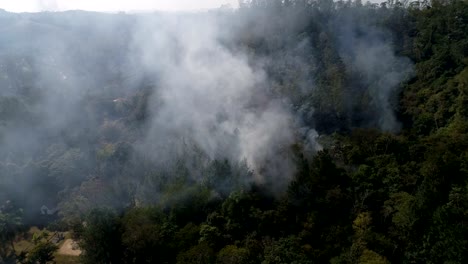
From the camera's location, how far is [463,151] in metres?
49.0

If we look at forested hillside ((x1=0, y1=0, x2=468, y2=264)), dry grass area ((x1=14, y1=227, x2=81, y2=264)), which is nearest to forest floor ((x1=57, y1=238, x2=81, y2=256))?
dry grass area ((x1=14, y1=227, x2=81, y2=264))

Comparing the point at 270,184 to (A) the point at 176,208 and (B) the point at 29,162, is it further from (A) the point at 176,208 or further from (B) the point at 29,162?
(B) the point at 29,162

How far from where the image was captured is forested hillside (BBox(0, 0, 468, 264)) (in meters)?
42.9

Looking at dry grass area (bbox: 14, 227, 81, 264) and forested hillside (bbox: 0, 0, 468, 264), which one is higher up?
forested hillside (bbox: 0, 0, 468, 264)

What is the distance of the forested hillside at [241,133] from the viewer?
42.9 m

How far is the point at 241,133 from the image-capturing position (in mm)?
64875

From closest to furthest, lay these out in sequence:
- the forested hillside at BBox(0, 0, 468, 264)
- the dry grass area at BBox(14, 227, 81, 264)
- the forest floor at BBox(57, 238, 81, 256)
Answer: the forested hillside at BBox(0, 0, 468, 264), the dry grass area at BBox(14, 227, 81, 264), the forest floor at BBox(57, 238, 81, 256)

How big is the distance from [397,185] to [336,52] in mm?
45391

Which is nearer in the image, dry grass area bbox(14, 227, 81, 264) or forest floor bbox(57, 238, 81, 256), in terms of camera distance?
dry grass area bbox(14, 227, 81, 264)

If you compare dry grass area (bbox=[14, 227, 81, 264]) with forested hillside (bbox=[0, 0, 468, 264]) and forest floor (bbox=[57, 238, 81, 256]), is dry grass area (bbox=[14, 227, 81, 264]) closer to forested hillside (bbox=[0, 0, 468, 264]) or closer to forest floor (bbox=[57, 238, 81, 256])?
forest floor (bbox=[57, 238, 81, 256])

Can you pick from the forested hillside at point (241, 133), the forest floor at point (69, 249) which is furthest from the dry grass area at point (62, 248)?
the forested hillside at point (241, 133)

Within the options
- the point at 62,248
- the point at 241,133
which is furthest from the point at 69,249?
the point at 241,133

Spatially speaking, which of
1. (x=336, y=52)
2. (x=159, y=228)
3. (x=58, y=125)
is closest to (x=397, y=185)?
(x=159, y=228)

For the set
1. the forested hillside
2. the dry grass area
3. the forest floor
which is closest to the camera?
the forested hillside
